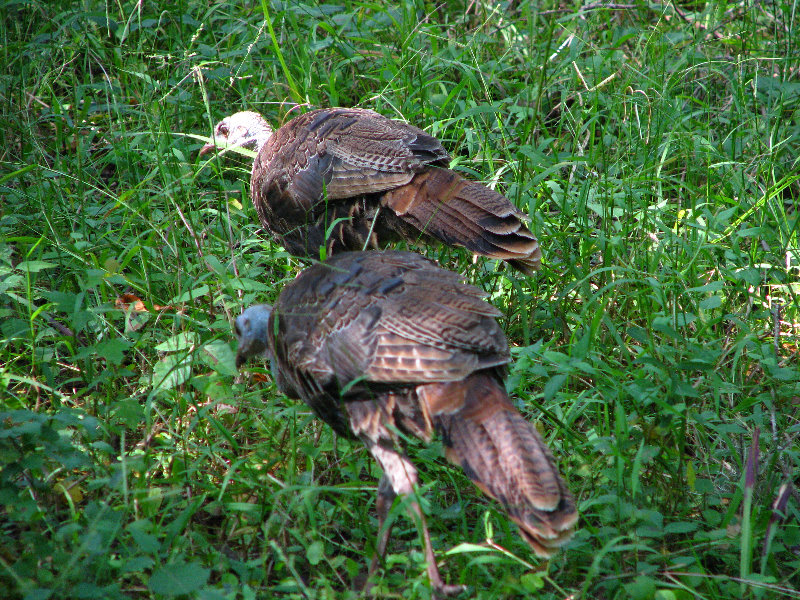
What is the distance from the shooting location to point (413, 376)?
3.00 m

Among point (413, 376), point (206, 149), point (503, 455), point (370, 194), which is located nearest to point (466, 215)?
point (370, 194)

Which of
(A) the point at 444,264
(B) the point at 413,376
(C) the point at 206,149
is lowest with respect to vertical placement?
(A) the point at 444,264

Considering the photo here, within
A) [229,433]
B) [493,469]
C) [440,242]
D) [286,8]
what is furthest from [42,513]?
[286,8]

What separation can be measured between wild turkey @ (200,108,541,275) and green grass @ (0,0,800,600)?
0.31 metres

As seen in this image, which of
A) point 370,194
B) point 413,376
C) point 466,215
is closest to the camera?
point 413,376

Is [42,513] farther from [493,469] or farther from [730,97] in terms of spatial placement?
[730,97]

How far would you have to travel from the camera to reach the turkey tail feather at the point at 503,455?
8.88ft

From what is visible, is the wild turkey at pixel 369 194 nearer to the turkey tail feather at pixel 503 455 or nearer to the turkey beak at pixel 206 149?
the turkey beak at pixel 206 149

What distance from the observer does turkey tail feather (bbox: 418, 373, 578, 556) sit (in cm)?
271

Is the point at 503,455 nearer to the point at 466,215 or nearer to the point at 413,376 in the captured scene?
the point at 413,376

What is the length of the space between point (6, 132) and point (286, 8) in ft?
6.75

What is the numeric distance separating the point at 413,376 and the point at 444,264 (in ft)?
6.46

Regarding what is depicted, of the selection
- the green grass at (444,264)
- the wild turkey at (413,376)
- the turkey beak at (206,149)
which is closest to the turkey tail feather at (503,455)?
the wild turkey at (413,376)

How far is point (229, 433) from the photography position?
12.1 feet
